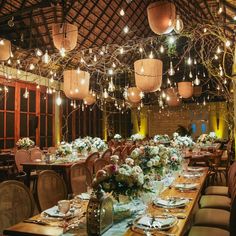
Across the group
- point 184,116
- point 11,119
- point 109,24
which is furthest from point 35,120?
point 184,116

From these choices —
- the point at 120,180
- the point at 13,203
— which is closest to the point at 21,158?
the point at 13,203

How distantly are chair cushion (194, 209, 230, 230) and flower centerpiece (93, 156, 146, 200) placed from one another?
4.11 ft

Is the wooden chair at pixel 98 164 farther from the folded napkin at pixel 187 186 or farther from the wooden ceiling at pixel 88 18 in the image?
the wooden ceiling at pixel 88 18

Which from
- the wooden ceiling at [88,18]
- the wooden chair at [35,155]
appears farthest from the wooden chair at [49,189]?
the wooden ceiling at [88,18]

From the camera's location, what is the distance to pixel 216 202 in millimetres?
3951

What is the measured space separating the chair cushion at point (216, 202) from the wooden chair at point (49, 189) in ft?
6.18

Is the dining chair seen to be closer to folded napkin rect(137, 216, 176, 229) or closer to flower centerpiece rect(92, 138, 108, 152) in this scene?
flower centerpiece rect(92, 138, 108, 152)

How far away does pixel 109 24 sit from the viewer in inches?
443

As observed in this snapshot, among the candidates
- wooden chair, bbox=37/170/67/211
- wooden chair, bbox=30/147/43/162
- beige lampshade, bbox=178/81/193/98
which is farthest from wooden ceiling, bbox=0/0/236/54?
wooden chair, bbox=37/170/67/211

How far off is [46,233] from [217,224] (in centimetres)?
194

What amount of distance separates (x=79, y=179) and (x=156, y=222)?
182cm

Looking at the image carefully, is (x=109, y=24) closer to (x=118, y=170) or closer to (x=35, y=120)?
(x=35, y=120)

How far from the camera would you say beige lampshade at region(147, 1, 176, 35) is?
333 cm

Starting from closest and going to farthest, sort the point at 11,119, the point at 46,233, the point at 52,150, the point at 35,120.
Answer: the point at 46,233 → the point at 52,150 → the point at 11,119 → the point at 35,120
